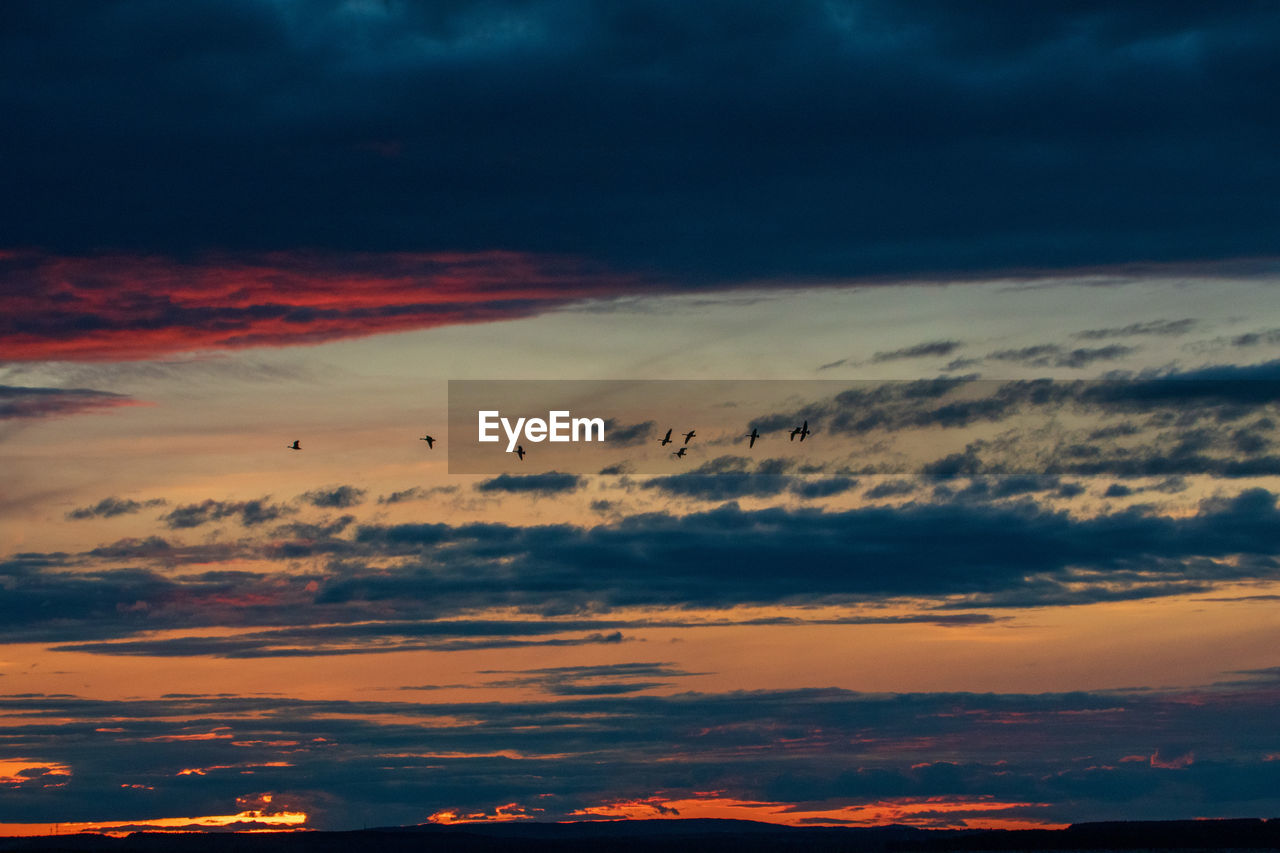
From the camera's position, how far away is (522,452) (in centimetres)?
15900

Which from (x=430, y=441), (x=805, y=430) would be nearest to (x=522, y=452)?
(x=430, y=441)

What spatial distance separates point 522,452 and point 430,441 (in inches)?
509

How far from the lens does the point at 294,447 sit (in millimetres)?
160375

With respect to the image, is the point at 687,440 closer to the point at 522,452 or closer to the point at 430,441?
the point at 522,452

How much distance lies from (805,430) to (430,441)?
37.4 m

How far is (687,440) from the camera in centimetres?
15912

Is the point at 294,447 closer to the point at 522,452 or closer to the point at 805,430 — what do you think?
the point at 522,452

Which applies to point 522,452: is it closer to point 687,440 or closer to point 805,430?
point 687,440

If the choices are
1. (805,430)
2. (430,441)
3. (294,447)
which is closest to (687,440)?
(805,430)

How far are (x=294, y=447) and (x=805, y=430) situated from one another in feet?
161

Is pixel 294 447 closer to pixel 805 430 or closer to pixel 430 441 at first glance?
pixel 430 441

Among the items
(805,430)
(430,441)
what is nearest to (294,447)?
(430,441)

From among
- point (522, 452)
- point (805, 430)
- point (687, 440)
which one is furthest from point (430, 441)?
point (805, 430)

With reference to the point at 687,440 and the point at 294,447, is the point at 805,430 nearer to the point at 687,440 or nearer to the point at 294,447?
Answer: the point at 687,440
